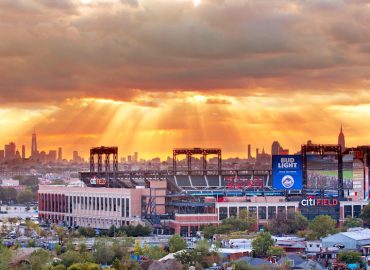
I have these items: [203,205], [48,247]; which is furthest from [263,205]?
[48,247]

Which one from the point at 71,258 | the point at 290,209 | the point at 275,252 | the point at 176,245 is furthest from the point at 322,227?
the point at 71,258

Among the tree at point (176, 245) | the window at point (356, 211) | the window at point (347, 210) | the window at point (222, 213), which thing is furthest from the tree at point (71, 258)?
the window at point (356, 211)

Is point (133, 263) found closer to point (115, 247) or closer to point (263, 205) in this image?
point (115, 247)

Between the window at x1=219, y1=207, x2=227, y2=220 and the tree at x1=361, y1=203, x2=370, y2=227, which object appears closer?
the tree at x1=361, y1=203, x2=370, y2=227

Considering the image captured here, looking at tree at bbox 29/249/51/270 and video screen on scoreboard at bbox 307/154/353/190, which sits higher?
video screen on scoreboard at bbox 307/154/353/190

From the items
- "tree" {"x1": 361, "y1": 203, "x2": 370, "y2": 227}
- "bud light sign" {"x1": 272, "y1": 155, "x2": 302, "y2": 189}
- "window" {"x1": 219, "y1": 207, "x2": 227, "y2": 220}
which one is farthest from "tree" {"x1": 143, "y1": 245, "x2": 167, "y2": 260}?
"bud light sign" {"x1": 272, "y1": 155, "x2": 302, "y2": 189}

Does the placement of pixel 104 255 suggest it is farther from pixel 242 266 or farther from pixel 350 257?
pixel 350 257

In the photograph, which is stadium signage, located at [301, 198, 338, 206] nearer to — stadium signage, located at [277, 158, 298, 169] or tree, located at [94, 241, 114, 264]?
stadium signage, located at [277, 158, 298, 169]
